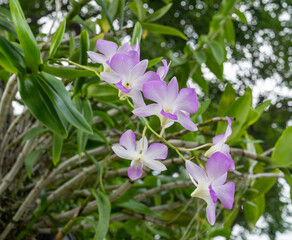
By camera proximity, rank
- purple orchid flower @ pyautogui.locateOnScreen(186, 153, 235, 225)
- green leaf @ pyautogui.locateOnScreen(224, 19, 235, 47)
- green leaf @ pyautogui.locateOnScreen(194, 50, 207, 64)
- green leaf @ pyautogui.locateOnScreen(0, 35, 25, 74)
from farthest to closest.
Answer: green leaf @ pyautogui.locateOnScreen(224, 19, 235, 47) → green leaf @ pyautogui.locateOnScreen(194, 50, 207, 64) → green leaf @ pyautogui.locateOnScreen(0, 35, 25, 74) → purple orchid flower @ pyautogui.locateOnScreen(186, 153, 235, 225)

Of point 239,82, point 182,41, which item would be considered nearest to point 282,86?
point 239,82

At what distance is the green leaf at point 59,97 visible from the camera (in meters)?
0.34

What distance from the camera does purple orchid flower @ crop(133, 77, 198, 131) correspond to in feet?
0.65

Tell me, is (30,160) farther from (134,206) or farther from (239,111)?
(239,111)

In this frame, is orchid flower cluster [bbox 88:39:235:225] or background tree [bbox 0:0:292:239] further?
background tree [bbox 0:0:292:239]

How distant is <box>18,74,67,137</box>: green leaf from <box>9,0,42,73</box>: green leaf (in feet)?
0.05

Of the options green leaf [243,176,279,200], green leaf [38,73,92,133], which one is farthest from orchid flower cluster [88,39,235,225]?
green leaf [243,176,279,200]

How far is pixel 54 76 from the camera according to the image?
0.35 meters

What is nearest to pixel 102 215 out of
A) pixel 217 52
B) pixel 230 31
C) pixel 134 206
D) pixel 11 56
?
pixel 134 206

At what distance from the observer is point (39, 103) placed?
35 centimetres

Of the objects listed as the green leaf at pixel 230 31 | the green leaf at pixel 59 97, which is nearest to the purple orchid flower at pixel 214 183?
the green leaf at pixel 59 97

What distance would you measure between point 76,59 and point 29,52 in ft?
0.54

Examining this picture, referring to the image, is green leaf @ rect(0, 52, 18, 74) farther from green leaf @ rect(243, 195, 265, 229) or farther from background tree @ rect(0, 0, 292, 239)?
green leaf @ rect(243, 195, 265, 229)

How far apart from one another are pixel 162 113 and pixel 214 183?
5 centimetres
